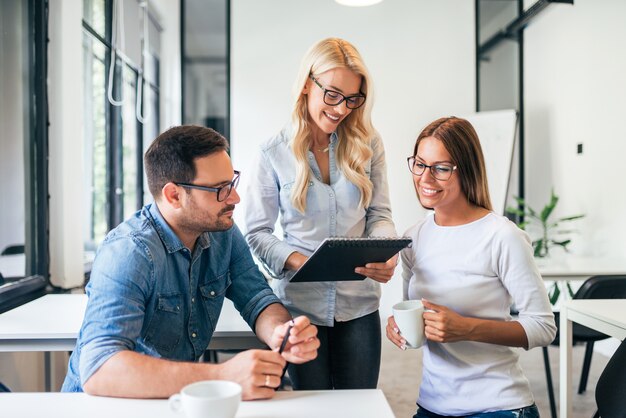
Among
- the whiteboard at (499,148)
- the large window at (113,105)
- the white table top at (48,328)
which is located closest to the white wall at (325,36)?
the whiteboard at (499,148)

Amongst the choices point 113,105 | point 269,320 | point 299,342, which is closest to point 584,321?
point 269,320

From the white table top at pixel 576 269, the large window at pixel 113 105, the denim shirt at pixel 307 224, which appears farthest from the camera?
the large window at pixel 113 105

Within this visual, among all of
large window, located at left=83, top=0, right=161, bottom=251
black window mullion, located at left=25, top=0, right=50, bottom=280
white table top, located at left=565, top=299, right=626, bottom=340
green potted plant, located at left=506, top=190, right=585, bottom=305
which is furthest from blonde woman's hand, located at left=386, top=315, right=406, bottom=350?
green potted plant, located at left=506, top=190, right=585, bottom=305

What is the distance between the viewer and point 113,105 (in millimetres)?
4254

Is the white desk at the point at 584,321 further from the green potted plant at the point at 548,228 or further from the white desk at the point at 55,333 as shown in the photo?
the green potted plant at the point at 548,228

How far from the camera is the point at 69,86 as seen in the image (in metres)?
2.80

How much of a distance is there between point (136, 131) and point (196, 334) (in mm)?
4171

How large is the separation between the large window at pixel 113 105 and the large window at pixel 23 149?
2.82ft

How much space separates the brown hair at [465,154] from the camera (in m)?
1.39

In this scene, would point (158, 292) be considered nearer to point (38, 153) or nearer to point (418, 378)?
point (38, 153)

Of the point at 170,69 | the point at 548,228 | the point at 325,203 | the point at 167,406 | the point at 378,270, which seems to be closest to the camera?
the point at 167,406

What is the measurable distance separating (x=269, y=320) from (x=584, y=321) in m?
1.19

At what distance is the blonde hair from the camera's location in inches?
61.4

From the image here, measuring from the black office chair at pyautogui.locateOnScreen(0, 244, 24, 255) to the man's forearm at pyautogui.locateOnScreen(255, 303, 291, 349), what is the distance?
5.26 ft
